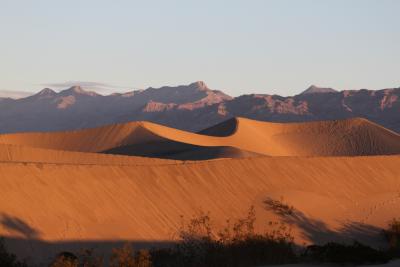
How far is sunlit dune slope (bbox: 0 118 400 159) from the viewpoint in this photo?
6025 centimetres

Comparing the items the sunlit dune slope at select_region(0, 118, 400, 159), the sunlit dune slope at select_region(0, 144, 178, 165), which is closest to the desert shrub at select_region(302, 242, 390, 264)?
the sunlit dune slope at select_region(0, 144, 178, 165)

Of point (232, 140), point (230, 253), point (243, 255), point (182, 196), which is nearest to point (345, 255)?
point (243, 255)

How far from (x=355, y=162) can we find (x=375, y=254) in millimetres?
17203

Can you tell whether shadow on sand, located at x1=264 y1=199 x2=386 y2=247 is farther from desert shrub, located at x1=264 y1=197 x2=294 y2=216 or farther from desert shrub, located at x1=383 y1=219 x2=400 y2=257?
desert shrub, located at x1=383 y1=219 x2=400 y2=257

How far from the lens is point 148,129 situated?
65.6 meters

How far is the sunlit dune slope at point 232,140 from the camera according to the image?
198 feet

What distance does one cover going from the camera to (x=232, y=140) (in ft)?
220

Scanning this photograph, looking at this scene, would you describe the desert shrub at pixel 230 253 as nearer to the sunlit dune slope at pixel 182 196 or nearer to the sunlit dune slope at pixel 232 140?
the sunlit dune slope at pixel 182 196

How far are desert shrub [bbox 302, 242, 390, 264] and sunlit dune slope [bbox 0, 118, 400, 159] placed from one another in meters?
35.5

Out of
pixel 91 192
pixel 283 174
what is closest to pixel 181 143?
pixel 283 174

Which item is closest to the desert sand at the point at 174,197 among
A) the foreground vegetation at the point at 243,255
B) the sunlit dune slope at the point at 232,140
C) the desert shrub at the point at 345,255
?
the foreground vegetation at the point at 243,255

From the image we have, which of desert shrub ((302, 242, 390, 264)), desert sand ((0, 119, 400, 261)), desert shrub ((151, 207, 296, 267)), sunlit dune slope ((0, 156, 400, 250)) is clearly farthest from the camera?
sunlit dune slope ((0, 156, 400, 250))

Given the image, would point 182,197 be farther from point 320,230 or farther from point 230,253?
point 230,253

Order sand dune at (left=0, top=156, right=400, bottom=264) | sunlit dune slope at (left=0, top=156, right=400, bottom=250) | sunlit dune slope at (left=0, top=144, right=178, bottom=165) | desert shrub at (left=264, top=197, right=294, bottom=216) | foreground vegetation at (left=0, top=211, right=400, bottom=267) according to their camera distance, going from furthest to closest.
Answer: sunlit dune slope at (left=0, top=144, right=178, bottom=165) → desert shrub at (left=264, top=197, right=294, bottom=216) → sunlit dune slope at (left=0, top=156, right=400, bottom=250) → sand dune at (left=0, top=156, right=400, bottom=264) → foreground vegetation at (left=0, top=211, right=400, bottom=267)
